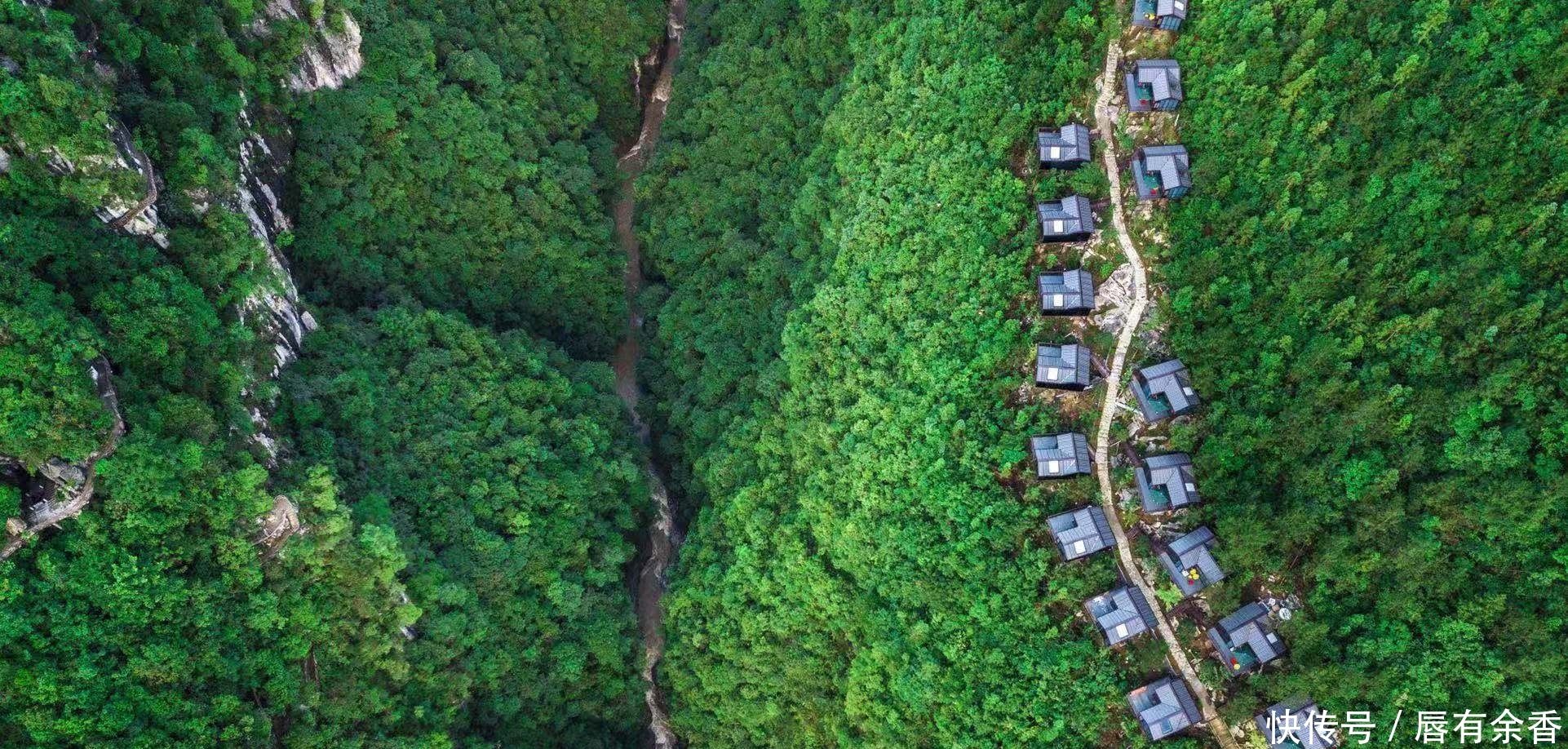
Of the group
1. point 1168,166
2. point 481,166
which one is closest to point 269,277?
point 481,166

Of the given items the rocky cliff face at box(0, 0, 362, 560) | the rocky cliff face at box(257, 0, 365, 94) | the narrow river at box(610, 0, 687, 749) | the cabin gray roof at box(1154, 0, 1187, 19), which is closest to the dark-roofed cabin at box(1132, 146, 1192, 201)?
the cabin gray roof at box(1154, 0, 1187, 19)

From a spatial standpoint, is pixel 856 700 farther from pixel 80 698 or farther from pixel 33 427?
pixel 33 427

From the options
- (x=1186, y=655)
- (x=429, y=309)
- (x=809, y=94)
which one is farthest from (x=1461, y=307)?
(x=429, y=309)

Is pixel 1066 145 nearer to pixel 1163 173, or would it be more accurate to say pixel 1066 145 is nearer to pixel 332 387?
pixel 1163 173

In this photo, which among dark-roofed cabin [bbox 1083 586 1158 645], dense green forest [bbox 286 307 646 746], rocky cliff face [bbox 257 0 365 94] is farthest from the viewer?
rocky cliff face [bbox 257 0 365 94]

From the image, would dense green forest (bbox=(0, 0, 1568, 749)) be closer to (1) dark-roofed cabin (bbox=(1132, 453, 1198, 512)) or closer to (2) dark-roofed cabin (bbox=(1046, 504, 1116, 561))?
(1) dark-roofed cabin (bbox=(1132, 453, 1198, 512))

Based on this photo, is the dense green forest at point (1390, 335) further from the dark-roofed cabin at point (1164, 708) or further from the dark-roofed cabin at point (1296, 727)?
the dark-roofed cabin at point (1164, 708)
